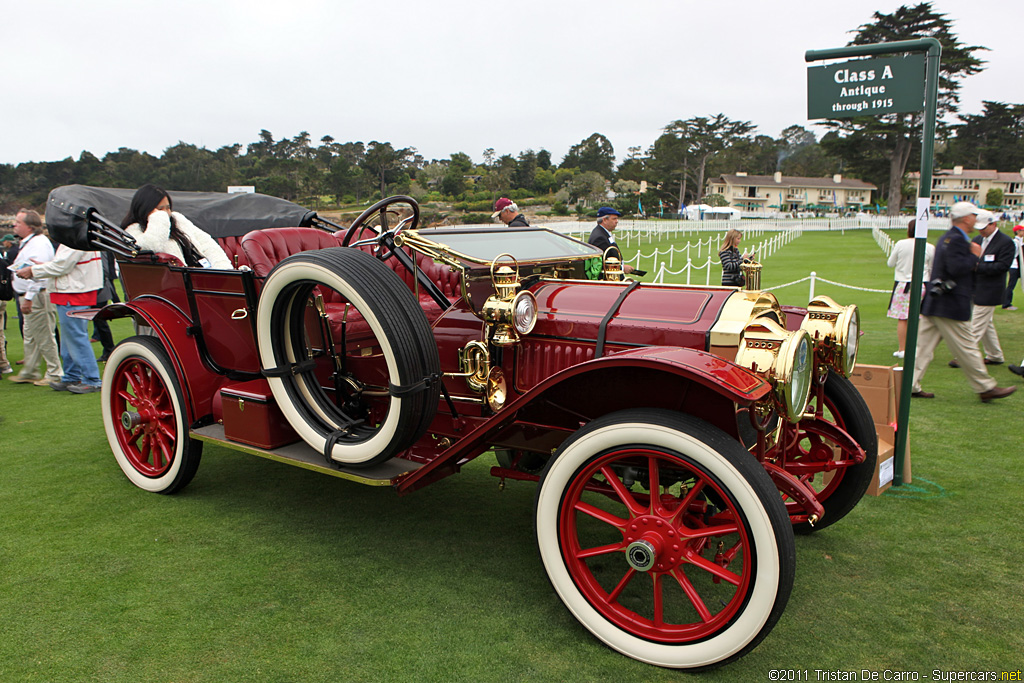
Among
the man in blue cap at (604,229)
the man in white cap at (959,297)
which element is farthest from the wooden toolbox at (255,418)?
the man in white cap at (959,297)

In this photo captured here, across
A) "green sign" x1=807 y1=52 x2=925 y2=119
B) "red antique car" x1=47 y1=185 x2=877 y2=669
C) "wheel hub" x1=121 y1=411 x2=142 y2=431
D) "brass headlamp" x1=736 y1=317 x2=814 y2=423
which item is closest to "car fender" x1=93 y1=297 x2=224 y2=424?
"red antique car" x1=47 y1=185 x2=877 y2=669

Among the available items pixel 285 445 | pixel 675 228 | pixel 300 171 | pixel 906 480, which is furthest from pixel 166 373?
pixel 300 171

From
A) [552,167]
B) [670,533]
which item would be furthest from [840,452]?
[552,167]

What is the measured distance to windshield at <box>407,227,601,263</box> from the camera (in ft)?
10.3

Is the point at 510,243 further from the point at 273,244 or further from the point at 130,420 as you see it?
the point at 130,420

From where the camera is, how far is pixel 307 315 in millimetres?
3383

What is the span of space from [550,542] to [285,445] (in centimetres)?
158

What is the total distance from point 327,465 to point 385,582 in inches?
23.5

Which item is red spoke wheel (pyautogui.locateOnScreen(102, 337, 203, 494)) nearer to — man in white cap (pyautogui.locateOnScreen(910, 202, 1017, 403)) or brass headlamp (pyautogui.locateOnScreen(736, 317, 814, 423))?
brass headlamp (pyautogui.locateOnScreen(736, 317, 814, 423))

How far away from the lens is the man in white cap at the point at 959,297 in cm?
523

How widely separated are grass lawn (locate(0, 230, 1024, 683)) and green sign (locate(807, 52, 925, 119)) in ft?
7.08

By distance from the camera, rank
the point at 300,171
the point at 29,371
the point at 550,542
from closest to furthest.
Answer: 1. the point at 550,542
2. the point at 29,371
3. the point at 300,171

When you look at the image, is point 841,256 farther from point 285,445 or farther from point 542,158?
point 542,158

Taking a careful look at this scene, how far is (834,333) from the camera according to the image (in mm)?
2811
